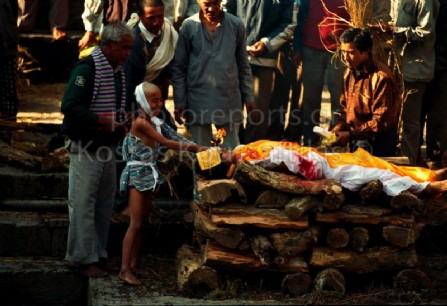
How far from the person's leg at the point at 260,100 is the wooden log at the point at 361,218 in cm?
325

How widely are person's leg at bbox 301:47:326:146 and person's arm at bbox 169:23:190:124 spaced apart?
1.88m

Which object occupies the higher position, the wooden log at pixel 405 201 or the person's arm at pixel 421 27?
the person's arm at pixel 421 27

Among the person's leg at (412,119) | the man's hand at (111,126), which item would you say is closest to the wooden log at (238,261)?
the man's hand at (111,126)

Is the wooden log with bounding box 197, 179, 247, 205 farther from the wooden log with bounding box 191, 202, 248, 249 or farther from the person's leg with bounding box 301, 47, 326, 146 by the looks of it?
the person's leg with bounding box 301, 47, 326, 146

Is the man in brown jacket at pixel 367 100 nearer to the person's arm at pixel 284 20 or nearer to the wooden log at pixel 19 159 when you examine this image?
the person's arm at pixel 284 20

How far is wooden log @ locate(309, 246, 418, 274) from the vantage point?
344 inches

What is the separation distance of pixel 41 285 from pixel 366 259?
2.81 m

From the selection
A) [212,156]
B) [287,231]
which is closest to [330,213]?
[287,231]

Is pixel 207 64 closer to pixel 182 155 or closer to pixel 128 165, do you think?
pixel 182 155

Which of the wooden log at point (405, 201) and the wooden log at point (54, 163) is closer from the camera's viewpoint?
the wooden log at point (405, 201)

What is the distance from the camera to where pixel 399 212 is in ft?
28.8

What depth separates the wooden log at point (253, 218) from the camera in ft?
28.3

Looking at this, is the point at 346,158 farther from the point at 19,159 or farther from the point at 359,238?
the point at 19,159

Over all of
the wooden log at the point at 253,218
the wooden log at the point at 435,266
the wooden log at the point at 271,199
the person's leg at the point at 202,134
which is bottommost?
the wooden log at the point at 435,266
